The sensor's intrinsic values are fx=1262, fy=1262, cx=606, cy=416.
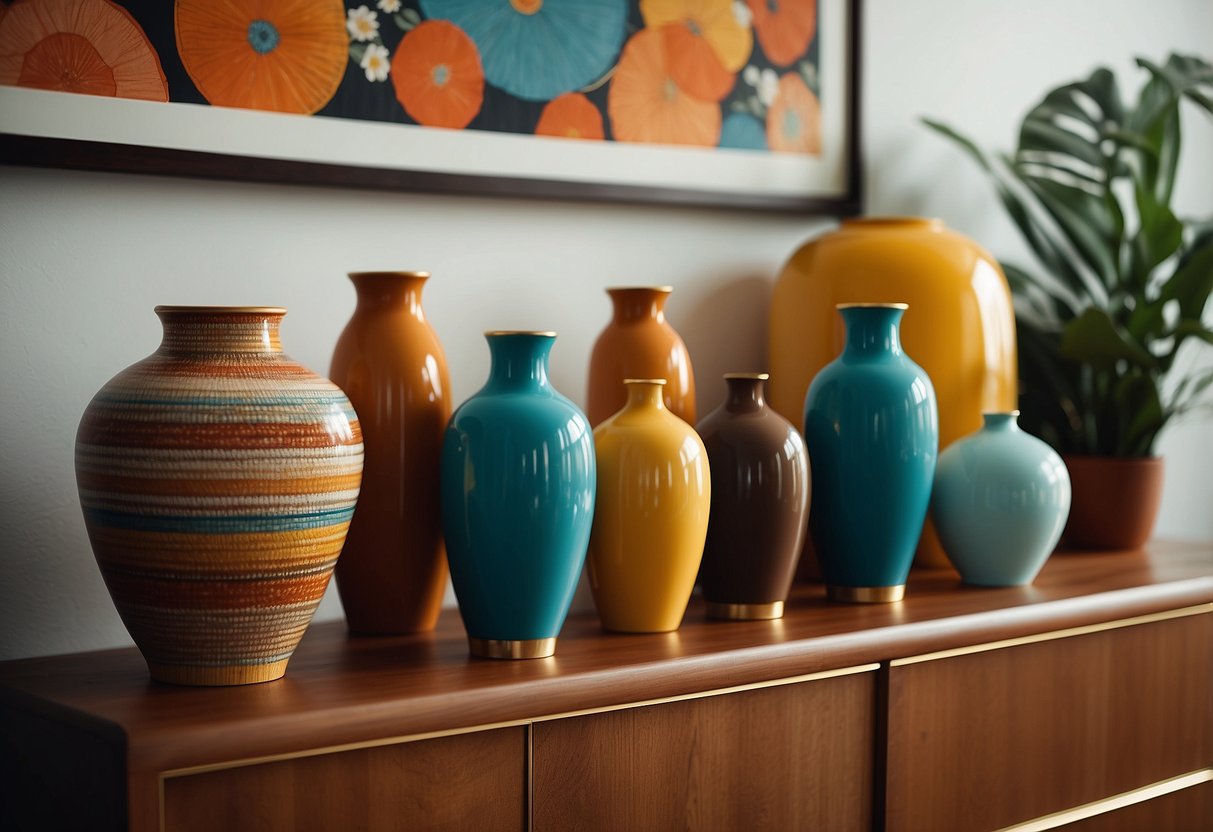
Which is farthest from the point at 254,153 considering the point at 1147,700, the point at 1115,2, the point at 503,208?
the point at 1115,2

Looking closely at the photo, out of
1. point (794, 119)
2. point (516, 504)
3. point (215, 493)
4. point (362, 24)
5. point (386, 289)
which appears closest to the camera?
point (215, 493)

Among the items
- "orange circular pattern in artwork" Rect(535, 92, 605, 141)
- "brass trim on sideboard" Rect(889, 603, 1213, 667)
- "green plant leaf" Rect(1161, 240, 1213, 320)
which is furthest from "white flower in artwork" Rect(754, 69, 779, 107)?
"brass trim on sideboard" Rect(889, 603, 1213, 667)

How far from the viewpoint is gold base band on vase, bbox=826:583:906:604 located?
131 centimetres

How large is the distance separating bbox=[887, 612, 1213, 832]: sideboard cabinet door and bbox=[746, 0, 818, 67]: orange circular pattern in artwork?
766 mm

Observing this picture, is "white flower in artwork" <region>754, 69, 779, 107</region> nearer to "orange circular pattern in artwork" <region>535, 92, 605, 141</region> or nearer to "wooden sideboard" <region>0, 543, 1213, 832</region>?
"orange circular pattern in artwork" <region>535, 92, 605, 141</region>

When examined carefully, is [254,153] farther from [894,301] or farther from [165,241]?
[894,301]

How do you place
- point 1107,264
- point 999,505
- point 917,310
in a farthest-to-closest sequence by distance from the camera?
point 1107,264 < point 917,310 < point 999,505

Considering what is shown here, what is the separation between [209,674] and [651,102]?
0.83 meters

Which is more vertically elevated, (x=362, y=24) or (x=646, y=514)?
(x=362, y=24)

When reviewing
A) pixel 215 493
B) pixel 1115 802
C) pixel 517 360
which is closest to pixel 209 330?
pixel 215 493

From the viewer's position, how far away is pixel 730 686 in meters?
1.08

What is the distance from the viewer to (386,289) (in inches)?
44.9

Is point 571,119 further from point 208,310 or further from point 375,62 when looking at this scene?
point 208,310

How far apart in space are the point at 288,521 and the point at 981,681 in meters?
0.72
